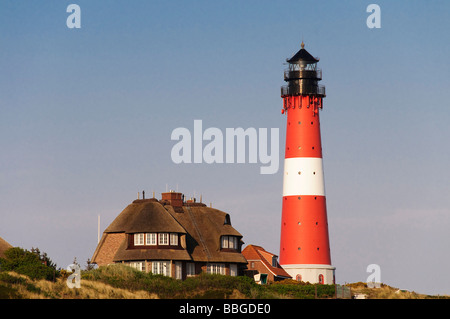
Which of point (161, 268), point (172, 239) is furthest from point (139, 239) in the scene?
point (161, 268)

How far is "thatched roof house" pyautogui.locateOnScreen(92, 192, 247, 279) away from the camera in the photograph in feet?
298

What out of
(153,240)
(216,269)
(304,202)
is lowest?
(216,269)

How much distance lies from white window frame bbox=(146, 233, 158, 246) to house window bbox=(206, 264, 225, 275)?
5.97 metres

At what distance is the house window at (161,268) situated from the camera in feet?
296

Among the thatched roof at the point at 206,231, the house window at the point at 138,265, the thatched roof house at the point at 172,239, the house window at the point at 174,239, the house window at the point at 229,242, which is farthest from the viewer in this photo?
the house window at the point at 229,242

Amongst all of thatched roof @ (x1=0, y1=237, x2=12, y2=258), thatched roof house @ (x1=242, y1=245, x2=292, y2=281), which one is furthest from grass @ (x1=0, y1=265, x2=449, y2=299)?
thatched roof @ (x1=0, y1=237, x2=12, y2=258)

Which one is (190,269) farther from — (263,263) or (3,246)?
(3,246)

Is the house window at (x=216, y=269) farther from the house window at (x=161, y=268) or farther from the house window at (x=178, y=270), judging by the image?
the house window at (x=161, y=268)

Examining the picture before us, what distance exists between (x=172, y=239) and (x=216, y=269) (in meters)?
5.61

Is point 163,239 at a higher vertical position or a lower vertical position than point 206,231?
lower

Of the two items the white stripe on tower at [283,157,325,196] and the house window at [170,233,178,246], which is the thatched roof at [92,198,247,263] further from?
the white stripe on tower at [283,157,325,196]

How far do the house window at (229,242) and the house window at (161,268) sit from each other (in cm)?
712

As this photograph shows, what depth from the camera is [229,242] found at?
317 ft

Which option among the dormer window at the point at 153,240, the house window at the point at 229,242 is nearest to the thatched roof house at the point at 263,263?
the house window at the point at 229,242
